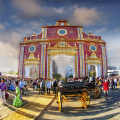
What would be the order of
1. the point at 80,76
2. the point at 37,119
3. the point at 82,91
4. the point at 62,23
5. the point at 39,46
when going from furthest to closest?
the point at 62,23 → the point at 39,46 → the point at 80,76 → the point at 82,91 → the point at 37,119

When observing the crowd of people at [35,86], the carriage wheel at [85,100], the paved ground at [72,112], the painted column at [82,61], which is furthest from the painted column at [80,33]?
the paved ground at [72,112]

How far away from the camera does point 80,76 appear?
2395 cm

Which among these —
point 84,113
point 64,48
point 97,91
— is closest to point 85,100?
point 84,113

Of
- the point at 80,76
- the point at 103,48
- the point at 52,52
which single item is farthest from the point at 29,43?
the point at 103,48

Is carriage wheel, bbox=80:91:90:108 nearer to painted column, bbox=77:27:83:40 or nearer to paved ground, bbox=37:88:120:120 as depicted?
paved ground, bbox=37:88:120:120

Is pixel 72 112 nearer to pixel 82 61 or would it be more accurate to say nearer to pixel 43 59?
pixel 82 61

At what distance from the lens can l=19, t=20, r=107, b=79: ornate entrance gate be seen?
2458cm

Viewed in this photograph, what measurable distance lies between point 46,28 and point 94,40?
11208 millimetres

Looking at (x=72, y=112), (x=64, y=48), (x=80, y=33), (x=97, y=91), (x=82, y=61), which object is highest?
(x=80, y=33)

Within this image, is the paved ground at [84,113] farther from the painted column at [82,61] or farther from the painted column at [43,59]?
the painted column at [43,59]

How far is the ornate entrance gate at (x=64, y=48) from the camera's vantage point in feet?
80.6

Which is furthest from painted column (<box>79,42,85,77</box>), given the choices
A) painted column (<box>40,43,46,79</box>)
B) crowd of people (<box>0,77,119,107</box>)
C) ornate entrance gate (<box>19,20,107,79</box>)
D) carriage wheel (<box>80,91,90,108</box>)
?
carriage wheel (<box>80,91,90,108</box>)

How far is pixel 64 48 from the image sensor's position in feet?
80.6

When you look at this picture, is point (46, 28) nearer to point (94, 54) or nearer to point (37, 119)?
point (94, 54)
